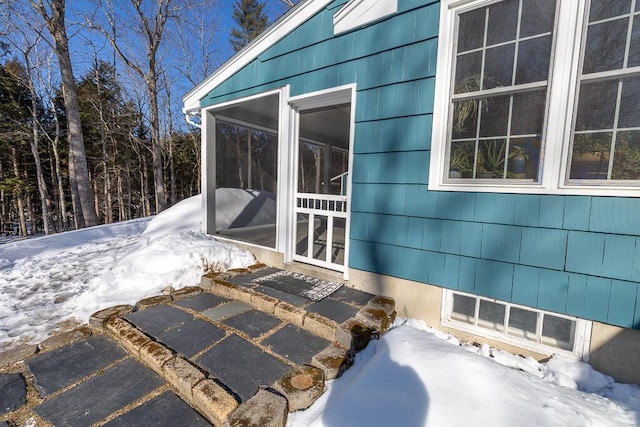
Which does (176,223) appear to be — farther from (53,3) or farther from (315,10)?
(53,3)

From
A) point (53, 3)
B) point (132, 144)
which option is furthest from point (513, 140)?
point (132, 144)

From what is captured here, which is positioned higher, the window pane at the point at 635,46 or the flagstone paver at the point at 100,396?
the window pane at the point at 635,46

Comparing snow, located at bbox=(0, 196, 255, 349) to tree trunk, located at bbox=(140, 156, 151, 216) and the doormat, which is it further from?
tree trunk, located at bbox=(140, 156, 151, 216)

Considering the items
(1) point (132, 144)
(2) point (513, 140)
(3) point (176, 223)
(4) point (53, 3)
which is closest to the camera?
(2) point (513, 140)

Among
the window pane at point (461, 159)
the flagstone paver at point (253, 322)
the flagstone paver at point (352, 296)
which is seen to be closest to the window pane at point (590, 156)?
the window pane at point (461, 159)

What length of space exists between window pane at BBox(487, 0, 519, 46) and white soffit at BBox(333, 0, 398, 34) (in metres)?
0.84

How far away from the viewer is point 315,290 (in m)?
2.84

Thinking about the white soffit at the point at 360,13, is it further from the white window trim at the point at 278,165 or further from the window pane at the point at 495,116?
the window pane at the point at 495,116

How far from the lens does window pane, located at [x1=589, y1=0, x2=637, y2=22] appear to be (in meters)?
1.73

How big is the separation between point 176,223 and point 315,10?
4802 millimetres

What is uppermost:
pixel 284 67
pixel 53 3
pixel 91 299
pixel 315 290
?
pixel 53 3

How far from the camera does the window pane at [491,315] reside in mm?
2225

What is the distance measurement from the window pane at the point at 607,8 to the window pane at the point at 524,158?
0.84m

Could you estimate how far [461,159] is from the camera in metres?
2.32
